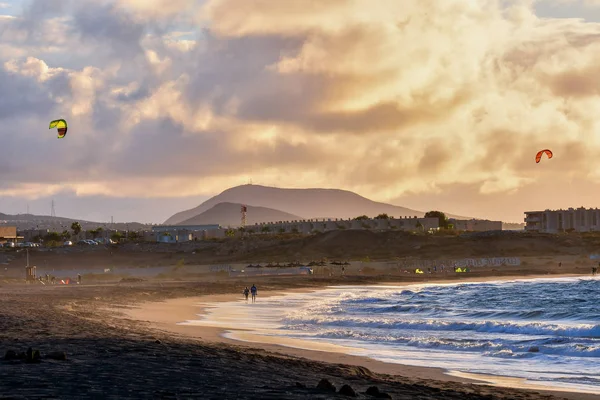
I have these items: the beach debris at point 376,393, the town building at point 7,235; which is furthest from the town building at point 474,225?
the beach debris at point 376,393

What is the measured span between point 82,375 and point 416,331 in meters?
20.1

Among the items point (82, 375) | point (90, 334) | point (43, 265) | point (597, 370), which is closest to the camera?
point (82, 375)

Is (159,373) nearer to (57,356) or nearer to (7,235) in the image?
(57,356)

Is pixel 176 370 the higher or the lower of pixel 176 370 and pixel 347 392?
the higher

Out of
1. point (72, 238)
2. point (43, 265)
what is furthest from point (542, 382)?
point (72, 238)

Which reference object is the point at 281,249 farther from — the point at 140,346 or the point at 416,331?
the point at 140,346

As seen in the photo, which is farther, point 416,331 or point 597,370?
point 416,331

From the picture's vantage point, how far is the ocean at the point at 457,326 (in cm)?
2341

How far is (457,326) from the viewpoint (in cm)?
3406

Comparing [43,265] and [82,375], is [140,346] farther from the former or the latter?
[43,265]

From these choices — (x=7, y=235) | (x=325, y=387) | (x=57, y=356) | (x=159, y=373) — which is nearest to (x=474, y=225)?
(x=7, y=235)

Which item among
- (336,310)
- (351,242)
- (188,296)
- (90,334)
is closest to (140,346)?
(90,334)

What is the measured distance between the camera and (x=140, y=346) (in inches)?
799

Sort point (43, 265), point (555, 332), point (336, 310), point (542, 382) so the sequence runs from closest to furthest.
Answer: point (542, 382) < point (555, 332) < point (336, 310) < point (43, 265)
